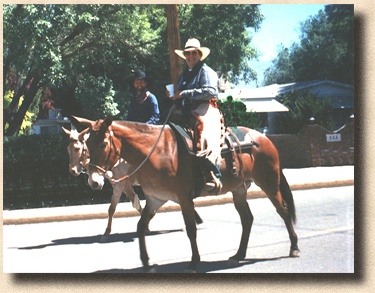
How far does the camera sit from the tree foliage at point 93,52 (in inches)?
498

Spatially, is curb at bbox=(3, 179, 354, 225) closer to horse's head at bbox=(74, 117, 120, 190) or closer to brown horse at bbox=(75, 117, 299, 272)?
brown horse at bbox=(75, 117, 299, 272)

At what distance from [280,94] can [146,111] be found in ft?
16.9

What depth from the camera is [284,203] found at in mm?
8617

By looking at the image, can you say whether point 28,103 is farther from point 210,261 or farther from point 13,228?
point 210,261

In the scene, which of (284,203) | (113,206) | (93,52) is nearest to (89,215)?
(113,206)

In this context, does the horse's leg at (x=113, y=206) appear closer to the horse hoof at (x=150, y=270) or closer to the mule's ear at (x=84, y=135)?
the mule's ear at (x=84, y=135)

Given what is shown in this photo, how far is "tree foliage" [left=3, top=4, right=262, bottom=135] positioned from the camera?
1266 cm

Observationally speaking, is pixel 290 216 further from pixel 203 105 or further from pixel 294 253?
pixel 203 105

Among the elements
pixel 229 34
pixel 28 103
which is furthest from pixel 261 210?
pixel 28 103

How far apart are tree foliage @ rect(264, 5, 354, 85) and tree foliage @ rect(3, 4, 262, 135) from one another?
3.05 feet

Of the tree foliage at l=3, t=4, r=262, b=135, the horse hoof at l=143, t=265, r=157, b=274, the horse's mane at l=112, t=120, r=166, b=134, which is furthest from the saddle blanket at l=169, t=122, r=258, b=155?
the tree foliage at l=3, t=4, r=262, b=135

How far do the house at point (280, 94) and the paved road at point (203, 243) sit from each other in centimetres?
188

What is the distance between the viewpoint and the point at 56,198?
11.9 m

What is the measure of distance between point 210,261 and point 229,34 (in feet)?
22.0
